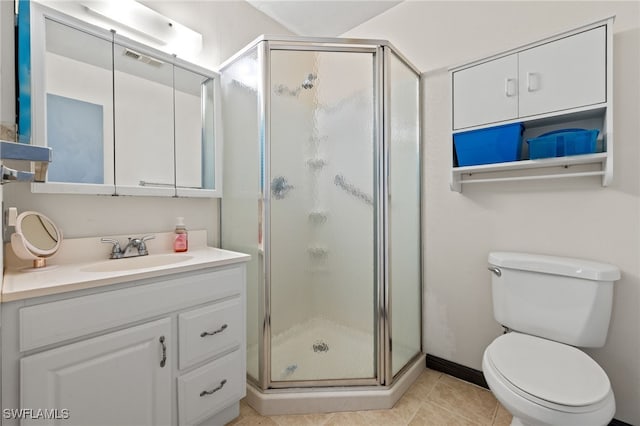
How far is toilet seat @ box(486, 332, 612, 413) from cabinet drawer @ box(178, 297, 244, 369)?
1.16 m

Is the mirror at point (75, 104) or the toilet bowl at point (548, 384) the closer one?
the toilet bowl at point (548, 384)

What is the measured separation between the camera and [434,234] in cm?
198

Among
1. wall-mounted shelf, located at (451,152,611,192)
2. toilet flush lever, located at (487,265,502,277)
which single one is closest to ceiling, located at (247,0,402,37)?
wall-mounted shelf, located at (451,152,611,192)

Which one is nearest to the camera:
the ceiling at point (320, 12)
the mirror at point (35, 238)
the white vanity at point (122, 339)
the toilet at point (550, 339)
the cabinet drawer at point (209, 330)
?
the white vanity at point (122, 339)

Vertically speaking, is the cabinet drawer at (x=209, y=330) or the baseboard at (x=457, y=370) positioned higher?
the cabinet drawer at (x=209, y=330)

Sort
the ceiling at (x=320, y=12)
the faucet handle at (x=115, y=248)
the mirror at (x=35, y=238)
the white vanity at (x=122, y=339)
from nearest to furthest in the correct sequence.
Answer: the white vanity at (x=122, y=339) → the mirror at (x=35, y=238) → the faucet handle at (x=115, y=248) → the ceiling at (x=320, y=12)

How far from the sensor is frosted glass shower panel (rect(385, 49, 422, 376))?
1.70m

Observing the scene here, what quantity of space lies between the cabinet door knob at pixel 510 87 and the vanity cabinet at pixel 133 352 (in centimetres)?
165

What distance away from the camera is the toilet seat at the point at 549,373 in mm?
995

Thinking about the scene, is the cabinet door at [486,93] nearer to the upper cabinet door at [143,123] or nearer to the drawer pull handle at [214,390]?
the upper cabinet door at [143,123]

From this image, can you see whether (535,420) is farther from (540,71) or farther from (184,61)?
(184,61)

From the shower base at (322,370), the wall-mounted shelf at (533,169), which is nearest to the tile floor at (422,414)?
the shower base at (322,370)

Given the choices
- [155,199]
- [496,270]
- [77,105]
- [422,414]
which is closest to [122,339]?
[155,199]

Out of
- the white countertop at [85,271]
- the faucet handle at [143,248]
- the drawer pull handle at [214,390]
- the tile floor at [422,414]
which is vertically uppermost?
the faucet handle at [143,248]
